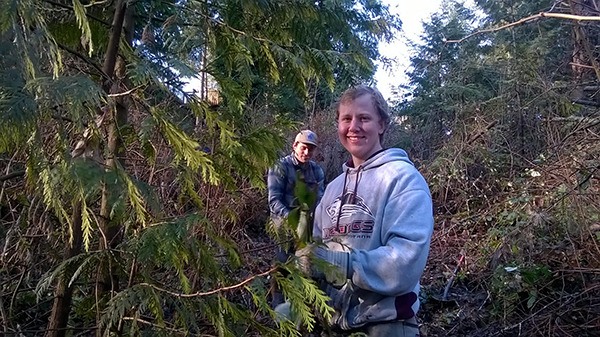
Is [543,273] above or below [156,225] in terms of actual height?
below

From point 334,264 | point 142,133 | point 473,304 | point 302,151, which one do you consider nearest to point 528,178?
point 473,304

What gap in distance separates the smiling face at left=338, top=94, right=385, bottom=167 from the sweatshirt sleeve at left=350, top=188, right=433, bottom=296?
0.97 ft

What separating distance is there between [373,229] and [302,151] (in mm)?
3652

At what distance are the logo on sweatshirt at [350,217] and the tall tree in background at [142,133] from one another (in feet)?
1.12

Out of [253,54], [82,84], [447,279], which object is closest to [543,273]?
[447,279]

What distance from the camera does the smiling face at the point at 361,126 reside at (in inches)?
84.8

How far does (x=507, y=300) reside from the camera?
16.3 ft

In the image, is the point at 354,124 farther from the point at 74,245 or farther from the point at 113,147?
the point at 74,245

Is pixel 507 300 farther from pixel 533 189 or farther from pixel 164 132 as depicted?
pixel 164 132

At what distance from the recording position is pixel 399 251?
1.81 meters

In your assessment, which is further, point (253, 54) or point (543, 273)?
point (543, 273)

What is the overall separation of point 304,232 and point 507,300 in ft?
14.1

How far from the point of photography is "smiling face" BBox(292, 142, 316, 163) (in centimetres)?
562

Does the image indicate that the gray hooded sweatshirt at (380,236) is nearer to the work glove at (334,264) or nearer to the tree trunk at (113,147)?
the work glove at (334,264)
